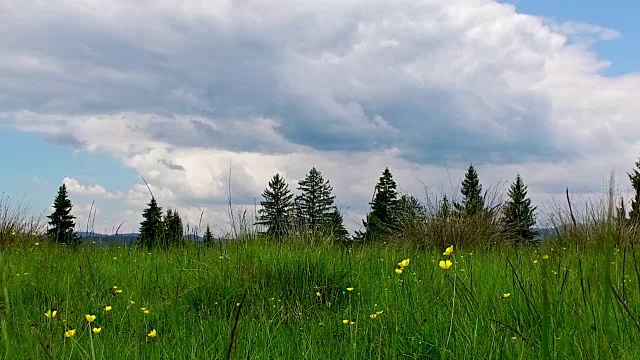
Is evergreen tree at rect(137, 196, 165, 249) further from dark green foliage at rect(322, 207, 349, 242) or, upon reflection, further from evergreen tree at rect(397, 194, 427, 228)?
evergreen tree at rect(397, 194, 427, 228)

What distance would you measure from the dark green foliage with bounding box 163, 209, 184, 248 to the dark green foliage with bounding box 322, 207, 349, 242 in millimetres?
1930

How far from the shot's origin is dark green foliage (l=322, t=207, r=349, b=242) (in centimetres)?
765

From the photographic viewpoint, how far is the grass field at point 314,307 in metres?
2.69

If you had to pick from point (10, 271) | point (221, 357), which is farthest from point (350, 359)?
point (10, 271)

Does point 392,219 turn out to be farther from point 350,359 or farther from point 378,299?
point 350,359

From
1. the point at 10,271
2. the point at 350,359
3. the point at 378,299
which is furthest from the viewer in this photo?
the point at 10,271

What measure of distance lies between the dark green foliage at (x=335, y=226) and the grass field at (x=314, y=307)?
1051 millimetres

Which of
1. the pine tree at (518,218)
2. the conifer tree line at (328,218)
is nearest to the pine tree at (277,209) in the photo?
the conifer tree line at (328,218)

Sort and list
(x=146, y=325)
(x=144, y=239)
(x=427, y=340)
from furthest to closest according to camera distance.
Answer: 1. (x=144, y=239)
2. (x=146, y=325)
3. (x=427, y=340)

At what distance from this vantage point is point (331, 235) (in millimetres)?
7371

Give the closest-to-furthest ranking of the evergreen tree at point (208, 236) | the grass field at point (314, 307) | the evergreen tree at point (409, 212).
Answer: the grass field at point (314, 307) → the evergreen tree at point (208, 236) → the evergreen tree at point (409, 212)

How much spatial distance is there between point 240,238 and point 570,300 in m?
4.03

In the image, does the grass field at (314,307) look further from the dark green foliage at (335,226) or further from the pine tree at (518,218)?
the pine tree at (518,218)

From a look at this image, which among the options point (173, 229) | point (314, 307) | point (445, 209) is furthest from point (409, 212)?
point (314, 307)
